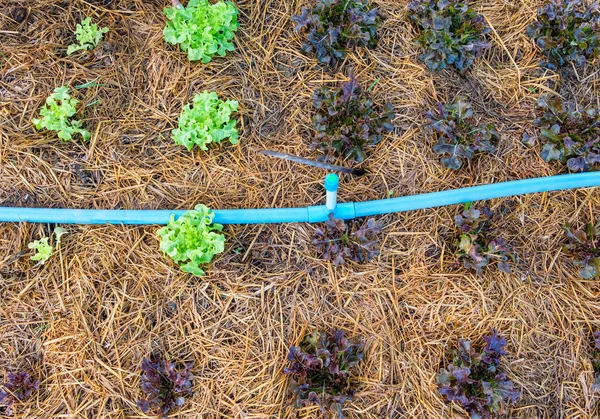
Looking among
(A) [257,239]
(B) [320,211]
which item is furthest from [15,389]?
(B) [320,211]

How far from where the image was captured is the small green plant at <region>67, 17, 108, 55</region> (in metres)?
2.77

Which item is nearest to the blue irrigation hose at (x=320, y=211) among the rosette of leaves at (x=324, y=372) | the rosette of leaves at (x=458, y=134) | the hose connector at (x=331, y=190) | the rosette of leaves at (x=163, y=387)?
the hose connector at (x=331, y=190)

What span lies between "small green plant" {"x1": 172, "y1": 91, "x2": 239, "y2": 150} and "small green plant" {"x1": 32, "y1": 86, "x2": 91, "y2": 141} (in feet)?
1.90

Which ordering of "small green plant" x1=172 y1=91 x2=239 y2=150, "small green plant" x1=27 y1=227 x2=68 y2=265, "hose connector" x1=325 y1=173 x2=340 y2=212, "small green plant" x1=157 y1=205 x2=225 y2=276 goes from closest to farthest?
"hose connector" x1=325 y1=173 x2=340 y2=212 → "small green plant" x1=157 y1=205 x2=225 y2=276 → "small green plant" x1=27 y1=227 x2=68 y2=265 → "small green plant" x1=172 y1=91 x2=239 y2=150

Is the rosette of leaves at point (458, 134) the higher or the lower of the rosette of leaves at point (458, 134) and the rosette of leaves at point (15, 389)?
the higher

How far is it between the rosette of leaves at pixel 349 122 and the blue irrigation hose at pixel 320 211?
0.33 m

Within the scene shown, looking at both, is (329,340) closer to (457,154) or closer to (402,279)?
(402,279)

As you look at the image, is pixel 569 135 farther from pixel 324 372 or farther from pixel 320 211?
pixel 324 372

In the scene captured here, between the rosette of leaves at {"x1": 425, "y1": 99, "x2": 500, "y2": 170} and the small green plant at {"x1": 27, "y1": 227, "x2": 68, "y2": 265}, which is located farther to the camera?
the rosette of leaves at {"x1": 425, "y1": 99, "x2": 500, "y2": 170}

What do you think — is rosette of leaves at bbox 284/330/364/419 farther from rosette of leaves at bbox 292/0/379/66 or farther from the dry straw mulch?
rosette of leaves at bbox 292/0/379/66

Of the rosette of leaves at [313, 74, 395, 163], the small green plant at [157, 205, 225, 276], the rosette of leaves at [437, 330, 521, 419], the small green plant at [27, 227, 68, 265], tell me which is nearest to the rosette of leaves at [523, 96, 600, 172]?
the rosette of leaves at [313, 74, 395, 163]

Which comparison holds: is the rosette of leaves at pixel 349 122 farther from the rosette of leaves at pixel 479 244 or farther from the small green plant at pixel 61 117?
the small green plant at pixel 61 117

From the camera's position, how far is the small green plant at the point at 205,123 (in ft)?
8.53

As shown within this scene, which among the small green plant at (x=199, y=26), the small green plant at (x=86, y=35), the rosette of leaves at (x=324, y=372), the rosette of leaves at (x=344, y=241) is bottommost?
the rosette of leaves at (x=324, y=372)
